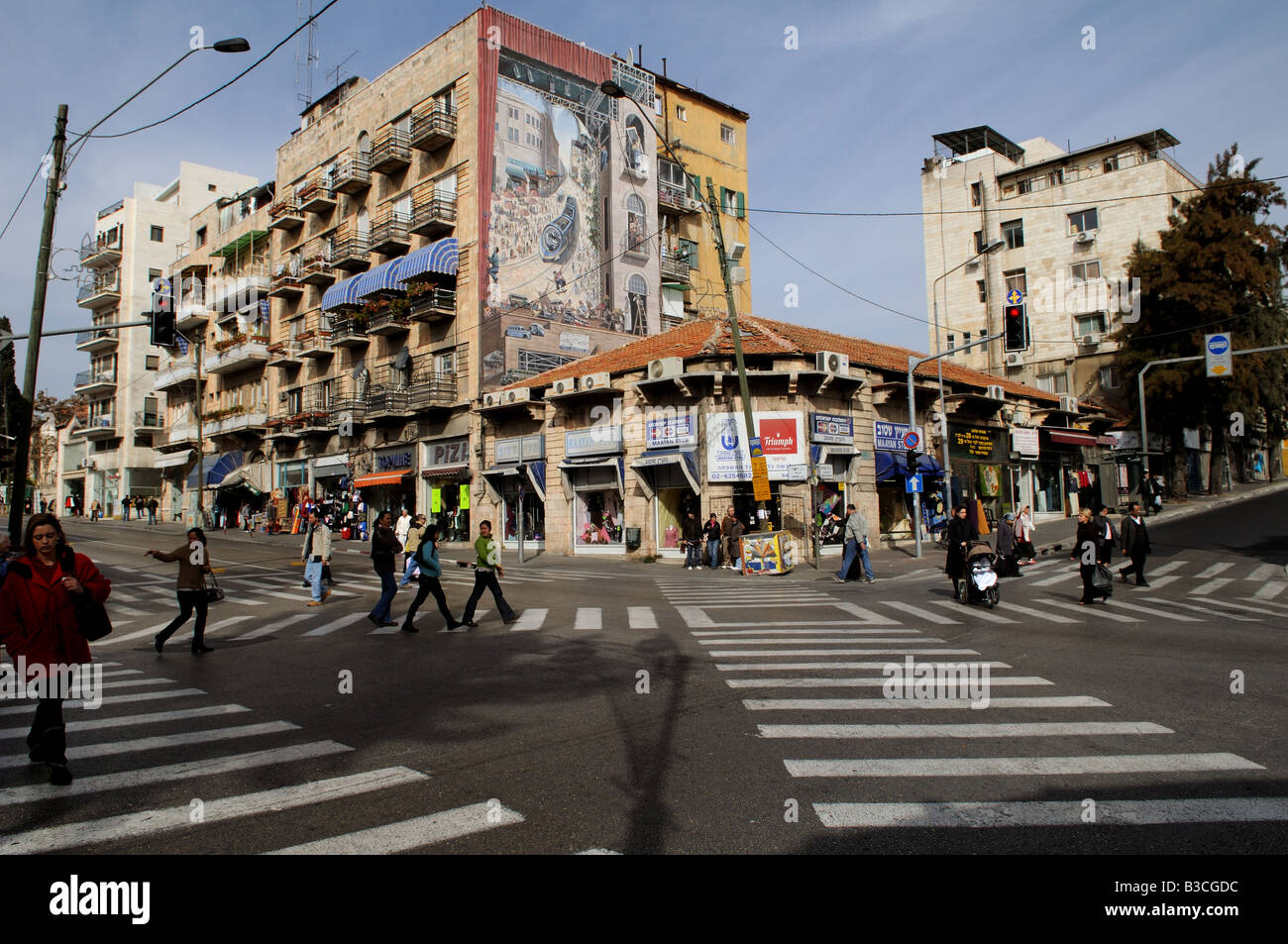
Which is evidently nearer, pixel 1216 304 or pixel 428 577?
pixel 428 577

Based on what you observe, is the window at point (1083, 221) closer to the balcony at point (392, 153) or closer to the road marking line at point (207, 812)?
the balcony at point (392, 153)

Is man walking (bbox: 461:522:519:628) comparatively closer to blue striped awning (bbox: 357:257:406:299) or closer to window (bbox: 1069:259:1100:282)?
blue striped awning (bbox: 357:257:406:299)

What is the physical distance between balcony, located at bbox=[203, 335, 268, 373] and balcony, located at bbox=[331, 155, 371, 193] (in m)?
11.4

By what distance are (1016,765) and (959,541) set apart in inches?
400

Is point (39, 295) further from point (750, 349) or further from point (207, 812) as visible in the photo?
point (750, 349)

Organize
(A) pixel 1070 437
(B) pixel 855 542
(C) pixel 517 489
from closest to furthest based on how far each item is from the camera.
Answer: (B) pixel 855 542 → (C) pixel 517 489 → (A) pixel 1070 437

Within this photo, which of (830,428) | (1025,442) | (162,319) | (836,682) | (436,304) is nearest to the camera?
(836,682)

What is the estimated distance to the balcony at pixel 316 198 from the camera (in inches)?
1672

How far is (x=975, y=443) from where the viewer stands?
33.0 metres

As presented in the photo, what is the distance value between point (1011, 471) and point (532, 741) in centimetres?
3376

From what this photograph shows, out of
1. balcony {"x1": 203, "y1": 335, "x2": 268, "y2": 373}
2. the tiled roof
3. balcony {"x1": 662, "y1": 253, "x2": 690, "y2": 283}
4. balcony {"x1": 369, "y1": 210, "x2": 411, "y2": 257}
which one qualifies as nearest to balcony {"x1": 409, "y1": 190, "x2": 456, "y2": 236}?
balcony {"x1": 369, "y1": 210, "x2": 411, "y2": 257}

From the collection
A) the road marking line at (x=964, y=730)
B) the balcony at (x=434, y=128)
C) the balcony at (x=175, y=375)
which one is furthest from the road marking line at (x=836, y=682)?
the balcony at (x=175, y=375)

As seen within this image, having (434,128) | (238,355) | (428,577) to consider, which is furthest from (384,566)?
(238,355)

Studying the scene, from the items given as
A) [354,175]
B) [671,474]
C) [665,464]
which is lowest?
[671,474]
